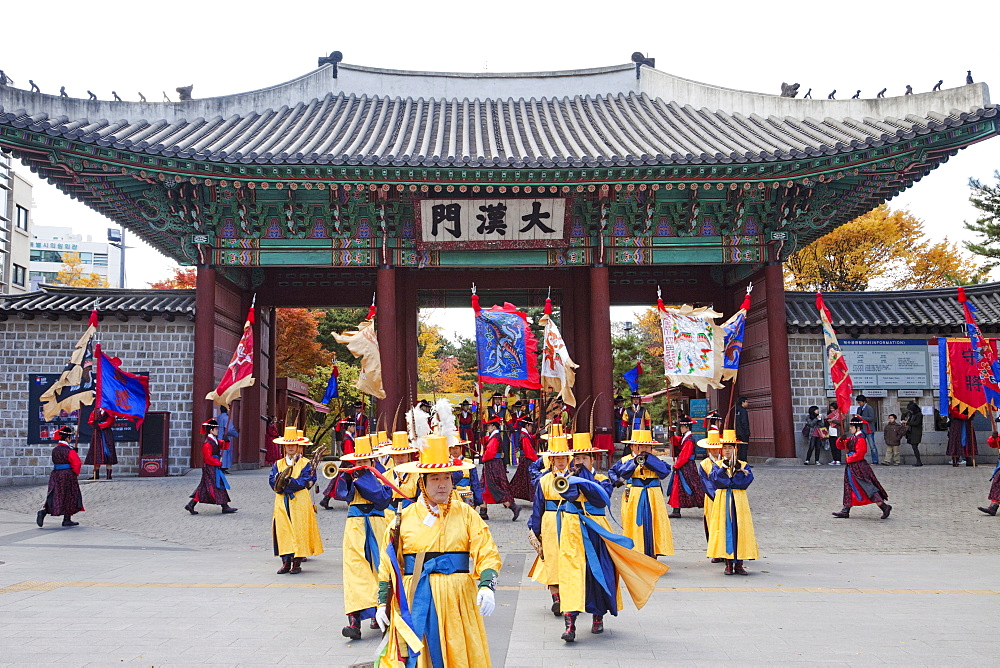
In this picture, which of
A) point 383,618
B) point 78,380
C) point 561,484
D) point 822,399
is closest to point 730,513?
point 561,484

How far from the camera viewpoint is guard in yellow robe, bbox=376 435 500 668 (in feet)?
14.4

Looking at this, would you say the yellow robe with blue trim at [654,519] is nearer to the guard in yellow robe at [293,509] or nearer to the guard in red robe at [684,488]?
the guard in red robe at [684,488]

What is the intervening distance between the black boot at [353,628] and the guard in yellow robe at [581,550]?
5.22 ft

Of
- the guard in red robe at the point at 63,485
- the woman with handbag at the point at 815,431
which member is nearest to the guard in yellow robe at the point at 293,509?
the guard in red robe at the point at 63,485

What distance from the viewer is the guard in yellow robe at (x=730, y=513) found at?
28.9 feet

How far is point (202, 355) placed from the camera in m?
16.3

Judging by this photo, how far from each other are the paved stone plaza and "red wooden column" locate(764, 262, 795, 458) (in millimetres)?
3406

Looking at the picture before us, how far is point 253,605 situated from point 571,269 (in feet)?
45.9

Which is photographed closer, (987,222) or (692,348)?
(692,348)

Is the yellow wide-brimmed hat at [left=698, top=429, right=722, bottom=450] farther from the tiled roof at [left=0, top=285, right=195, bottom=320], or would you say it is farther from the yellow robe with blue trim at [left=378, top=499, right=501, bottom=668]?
the tiled roof at [left=0, top=285, right=195, bottom=320]

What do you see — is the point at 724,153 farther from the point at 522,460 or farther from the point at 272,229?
the point at 272,229

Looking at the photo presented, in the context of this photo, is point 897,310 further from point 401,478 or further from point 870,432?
point 401,478

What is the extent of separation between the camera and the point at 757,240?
1762 centimetres

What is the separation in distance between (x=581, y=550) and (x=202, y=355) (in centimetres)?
1192
